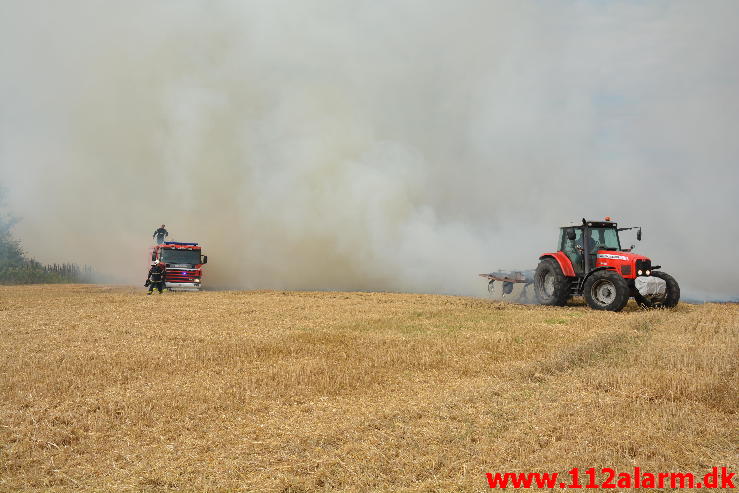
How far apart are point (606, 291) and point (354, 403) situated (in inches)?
489

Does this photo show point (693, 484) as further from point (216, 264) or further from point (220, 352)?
point (216, 264)

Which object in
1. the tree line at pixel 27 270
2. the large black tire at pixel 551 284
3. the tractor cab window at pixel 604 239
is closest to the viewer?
the tractor cab window at pixel 604 239

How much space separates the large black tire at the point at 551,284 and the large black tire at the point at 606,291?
80 cm

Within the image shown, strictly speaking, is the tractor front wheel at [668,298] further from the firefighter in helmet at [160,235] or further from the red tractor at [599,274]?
the firefighter in helmet at [160,235]

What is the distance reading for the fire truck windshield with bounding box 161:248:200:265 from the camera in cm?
2614

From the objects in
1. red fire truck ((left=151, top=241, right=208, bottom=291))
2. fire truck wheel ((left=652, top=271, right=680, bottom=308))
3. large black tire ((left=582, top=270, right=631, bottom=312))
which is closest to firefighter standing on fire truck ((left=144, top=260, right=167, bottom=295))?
red fire truck ((left=151, top=241, right=208, bottom=291))

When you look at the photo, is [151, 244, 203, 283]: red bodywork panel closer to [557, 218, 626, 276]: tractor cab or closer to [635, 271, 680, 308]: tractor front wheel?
[557, 218, 626, 276]: tractor cab

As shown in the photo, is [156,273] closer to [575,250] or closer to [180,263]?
[180,263]

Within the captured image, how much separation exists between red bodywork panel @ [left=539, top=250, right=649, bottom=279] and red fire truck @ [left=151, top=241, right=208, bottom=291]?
51.6ft

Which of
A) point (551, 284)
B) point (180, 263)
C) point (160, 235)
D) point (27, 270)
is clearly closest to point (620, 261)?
point (551, 284)

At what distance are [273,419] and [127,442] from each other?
1683mm

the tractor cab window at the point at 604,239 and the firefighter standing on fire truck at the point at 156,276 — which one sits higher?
the tractor cab window at the point at 604,239

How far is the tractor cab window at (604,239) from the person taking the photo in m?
18.5

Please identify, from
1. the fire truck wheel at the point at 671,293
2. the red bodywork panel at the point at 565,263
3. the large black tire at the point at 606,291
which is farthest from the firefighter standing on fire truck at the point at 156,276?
the fire truck wheel at the point at 671,293
